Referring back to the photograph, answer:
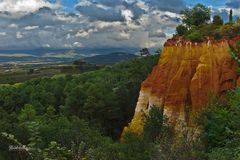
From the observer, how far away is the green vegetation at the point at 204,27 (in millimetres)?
60344

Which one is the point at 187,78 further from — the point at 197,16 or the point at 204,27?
the point at 197,16

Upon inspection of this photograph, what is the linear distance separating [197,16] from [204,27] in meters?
20.0

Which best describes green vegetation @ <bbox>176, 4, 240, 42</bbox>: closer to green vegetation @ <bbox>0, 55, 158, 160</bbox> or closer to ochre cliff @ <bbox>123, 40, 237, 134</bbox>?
ochre cliff @ <bbox>123, 40, 237, 134</bbox>

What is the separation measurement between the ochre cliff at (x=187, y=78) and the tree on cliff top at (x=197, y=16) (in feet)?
86.4

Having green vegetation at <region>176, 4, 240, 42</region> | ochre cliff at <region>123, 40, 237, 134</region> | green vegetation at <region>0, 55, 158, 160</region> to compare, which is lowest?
green vegetation at <region>0, 55, 158, 160</region>

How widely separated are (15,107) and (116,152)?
56.2 meters

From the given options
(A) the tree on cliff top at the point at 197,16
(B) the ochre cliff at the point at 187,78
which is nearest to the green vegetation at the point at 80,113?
(B) the ochre cliff at the point at 187,78

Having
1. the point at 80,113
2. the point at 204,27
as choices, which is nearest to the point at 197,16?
the point at 204,27

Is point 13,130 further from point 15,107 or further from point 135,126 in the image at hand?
point 15,107

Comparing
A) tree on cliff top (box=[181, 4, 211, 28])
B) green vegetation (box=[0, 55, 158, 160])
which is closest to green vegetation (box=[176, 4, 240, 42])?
tree on cliff top (box=[181, 4, 211, 28])

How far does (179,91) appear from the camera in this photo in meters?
59.7

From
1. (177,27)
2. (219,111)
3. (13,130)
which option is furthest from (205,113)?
(177,27)

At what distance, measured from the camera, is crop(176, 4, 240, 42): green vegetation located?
60344 mm

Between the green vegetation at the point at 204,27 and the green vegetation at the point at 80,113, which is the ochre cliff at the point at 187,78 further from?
the green vegetation at the point at 80,113
